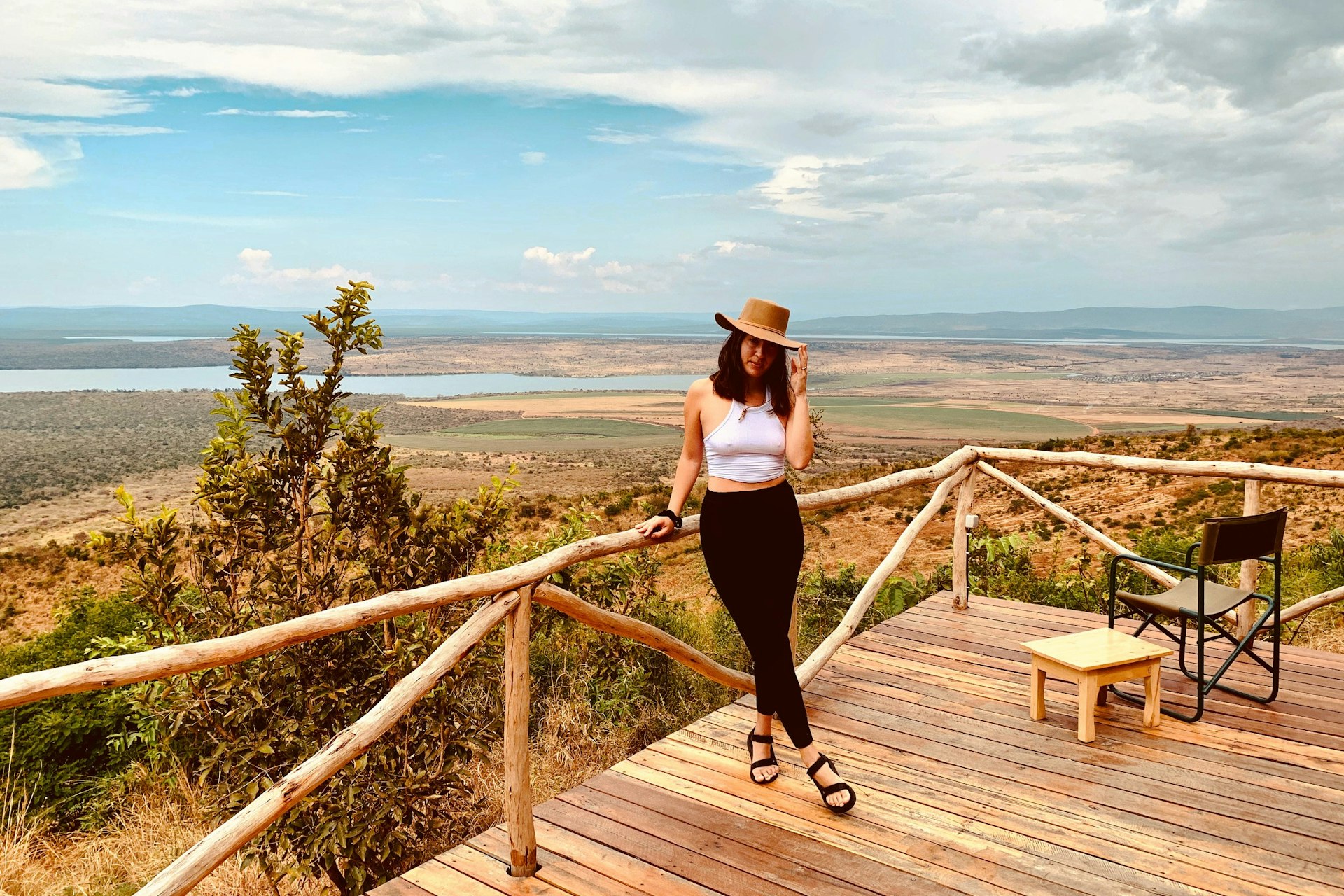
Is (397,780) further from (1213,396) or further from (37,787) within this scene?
(1213,396)

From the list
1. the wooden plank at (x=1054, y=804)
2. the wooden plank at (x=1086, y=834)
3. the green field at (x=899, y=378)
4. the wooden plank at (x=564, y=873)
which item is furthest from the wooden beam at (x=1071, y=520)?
the green field at (x=899, y=378)

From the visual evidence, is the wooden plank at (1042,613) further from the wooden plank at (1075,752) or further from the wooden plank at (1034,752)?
the wooden plank at (1034,752)

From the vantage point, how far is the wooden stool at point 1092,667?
366cm

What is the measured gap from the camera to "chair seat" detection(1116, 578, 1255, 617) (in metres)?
3.80

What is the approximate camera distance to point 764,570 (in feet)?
10.2

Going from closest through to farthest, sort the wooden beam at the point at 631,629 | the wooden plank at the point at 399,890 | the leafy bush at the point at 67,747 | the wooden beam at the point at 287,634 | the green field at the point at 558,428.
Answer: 1. the wooden beam at the point at 287,634
2. the wooden plank at the point at 399,890
3. the wooden beam at the point at 631,629
4. the leafy bush at the point at 67,747
5. the green field at the point at 558,428

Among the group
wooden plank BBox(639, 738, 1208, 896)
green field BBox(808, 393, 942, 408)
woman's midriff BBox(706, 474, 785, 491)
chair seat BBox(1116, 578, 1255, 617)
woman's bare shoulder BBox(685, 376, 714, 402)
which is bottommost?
green field BBox(808, 393, 942, 408)

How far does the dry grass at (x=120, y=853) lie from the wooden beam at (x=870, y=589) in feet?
8.31

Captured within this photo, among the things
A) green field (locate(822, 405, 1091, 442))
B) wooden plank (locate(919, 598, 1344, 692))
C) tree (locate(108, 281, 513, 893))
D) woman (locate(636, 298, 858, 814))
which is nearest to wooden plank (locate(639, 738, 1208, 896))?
woman (locate(636, 298, 858, 814))

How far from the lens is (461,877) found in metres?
2.71

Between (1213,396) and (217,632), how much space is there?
107308 mm

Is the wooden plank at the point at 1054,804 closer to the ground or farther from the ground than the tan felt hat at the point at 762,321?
closer to the ground

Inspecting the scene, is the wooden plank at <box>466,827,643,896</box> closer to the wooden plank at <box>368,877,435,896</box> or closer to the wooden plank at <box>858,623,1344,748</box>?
the wooden plank at <box>368,877,435,896</box>

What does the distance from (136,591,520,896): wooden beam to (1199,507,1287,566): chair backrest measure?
106 inches
